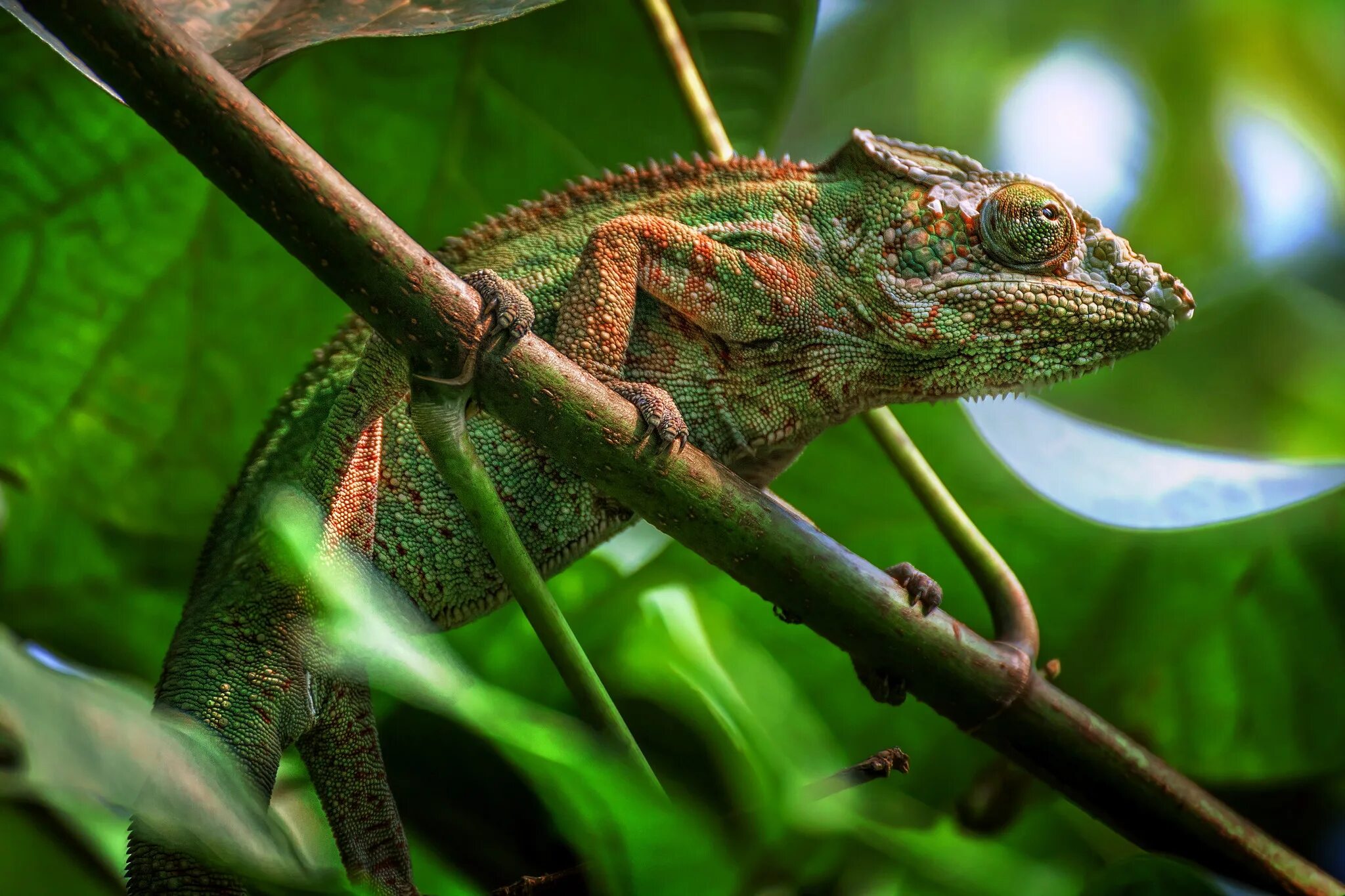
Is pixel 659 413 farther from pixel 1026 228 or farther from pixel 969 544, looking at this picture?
Result: pixel 1026 228

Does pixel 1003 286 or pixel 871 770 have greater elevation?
pixel 1003 286

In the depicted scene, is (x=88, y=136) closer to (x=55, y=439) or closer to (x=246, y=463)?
(x=55, y=439)

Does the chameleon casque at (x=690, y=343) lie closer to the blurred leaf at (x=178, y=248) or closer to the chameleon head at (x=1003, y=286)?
the chameleon head at (x=1003, y=286)

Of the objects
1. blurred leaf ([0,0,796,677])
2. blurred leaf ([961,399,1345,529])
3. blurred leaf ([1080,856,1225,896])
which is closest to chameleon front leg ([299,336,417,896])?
blurred leaf ([0,0,796,677])

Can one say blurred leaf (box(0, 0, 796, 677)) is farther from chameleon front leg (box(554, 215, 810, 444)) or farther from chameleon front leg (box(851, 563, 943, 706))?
chameleon front leg (box(851, 563, 943, 706))

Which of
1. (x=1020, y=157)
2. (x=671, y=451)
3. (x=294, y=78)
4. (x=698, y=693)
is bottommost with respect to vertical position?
(x=698, y=693)

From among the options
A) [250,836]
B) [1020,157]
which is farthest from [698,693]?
[1020,157]

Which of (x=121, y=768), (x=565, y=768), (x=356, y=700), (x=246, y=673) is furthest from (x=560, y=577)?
(x=121, y=768)
